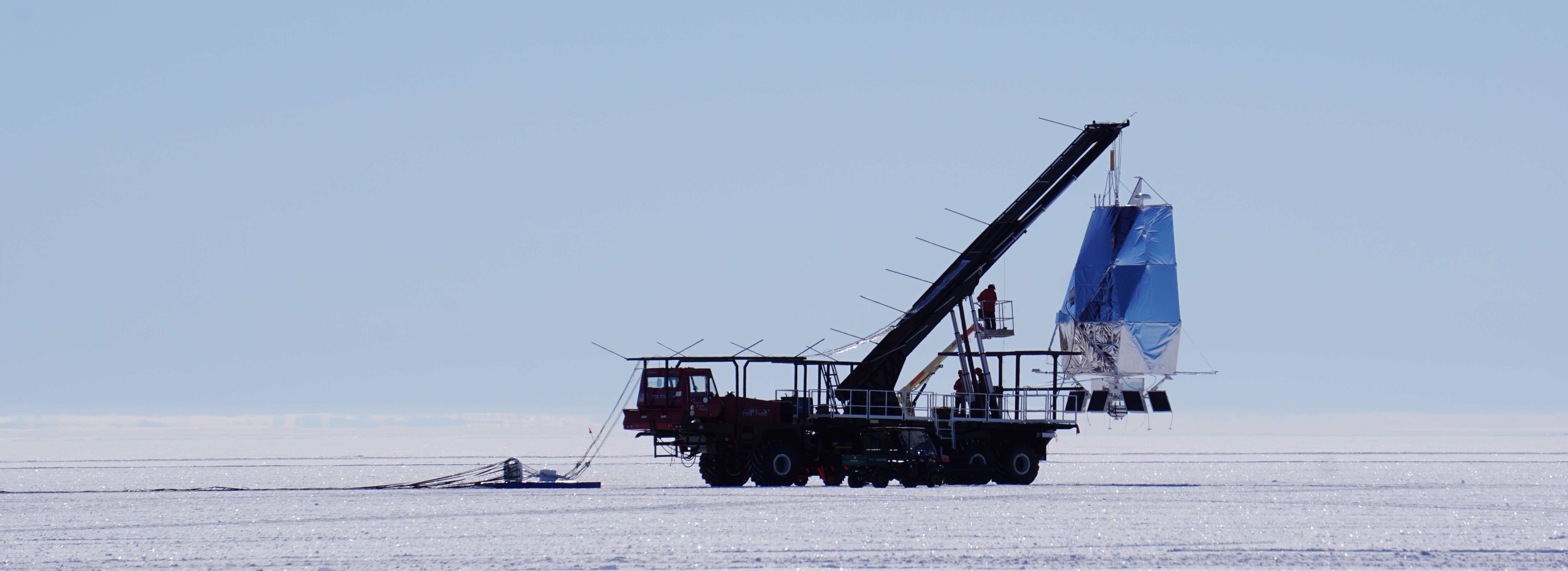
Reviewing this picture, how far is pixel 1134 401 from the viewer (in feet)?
164

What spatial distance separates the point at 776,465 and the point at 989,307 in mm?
7020

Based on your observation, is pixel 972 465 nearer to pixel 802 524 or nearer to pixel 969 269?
pixel 969 269

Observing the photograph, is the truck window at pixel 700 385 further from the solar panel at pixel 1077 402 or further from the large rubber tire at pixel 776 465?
the solar panel at pixel 1077 402

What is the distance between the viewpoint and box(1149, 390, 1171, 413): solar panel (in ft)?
164

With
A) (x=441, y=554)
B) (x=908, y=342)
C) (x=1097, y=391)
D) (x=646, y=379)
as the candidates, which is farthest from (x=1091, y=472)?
(x=441, y=554)

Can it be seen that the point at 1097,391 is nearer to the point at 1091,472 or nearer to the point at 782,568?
the point at 1091,472

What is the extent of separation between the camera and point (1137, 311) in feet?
163

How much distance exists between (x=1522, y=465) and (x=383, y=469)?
44622 millimetres

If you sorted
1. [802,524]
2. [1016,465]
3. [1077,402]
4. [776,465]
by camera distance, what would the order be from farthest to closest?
[1077,402] < [1016,465] < [776,465] < [802,524]

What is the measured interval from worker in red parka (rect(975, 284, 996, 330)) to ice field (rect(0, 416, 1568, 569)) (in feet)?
14.2

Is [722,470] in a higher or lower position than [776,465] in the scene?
lower

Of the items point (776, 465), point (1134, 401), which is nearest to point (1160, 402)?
point (1134, 401)

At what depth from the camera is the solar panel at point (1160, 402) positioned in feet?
164

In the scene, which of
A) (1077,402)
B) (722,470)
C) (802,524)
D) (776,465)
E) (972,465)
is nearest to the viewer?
(802,524)
